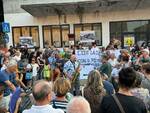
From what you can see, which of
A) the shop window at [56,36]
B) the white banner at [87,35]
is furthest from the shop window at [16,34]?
the white banner at [87,35]

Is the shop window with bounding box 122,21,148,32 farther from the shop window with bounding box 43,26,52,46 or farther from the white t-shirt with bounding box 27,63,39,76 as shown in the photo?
the white t-shirt with bounding box 27,63,39,76

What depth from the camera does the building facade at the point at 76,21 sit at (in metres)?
29.5

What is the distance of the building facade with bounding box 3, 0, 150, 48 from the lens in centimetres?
2950

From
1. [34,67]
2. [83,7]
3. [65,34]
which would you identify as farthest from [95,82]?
[65,34]

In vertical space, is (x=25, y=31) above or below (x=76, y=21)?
below

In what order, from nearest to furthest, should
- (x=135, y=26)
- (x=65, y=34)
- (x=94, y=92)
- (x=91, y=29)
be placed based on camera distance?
1. (x=94, y=92)
2. (x=135, y=26)
3. (x=91, y=29)
4. (x=65, y=34)

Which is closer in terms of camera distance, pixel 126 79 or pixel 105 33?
pixel 126 79

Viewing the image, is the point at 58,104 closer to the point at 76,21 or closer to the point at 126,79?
the point at 126,79

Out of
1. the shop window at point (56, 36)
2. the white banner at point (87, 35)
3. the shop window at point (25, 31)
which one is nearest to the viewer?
the white banner at point (87, 35)

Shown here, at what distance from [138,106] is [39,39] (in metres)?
27.6

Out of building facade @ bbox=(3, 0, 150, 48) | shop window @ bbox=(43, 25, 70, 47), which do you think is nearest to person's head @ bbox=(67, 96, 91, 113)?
building facade @ bbox=(3, 0, 150, 48)

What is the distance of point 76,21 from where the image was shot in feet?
102

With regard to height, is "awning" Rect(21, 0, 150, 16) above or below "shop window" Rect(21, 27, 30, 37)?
above

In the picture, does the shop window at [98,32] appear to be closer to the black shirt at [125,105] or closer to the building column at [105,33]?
the building column at [105,33]
